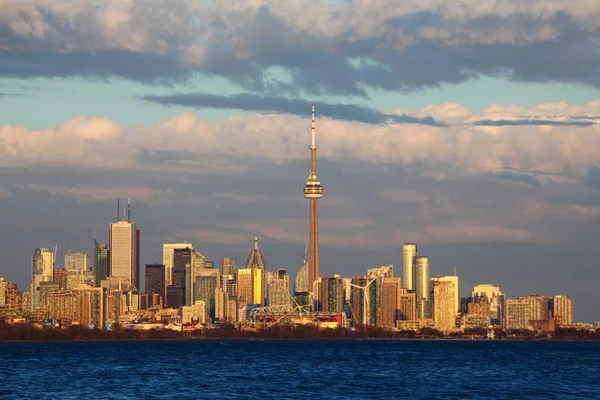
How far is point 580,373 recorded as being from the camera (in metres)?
152

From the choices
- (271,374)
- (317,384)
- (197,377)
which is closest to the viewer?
(317,384)

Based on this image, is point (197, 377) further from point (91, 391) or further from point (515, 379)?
point (515, 379)

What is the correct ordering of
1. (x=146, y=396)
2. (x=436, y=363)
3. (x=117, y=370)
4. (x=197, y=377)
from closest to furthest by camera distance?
(x=146, y=396), (x=197, y=377), (x=117, y=370), (x=436, y=363)

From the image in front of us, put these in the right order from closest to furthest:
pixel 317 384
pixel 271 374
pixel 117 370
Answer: pixel 317 384 < pixel 271 374 < pixel 117 370

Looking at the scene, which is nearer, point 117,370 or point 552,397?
point 552,397

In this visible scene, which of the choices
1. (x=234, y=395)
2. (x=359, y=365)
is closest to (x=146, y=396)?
(x=234, y=395)

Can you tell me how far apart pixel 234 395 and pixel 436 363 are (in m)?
83.7

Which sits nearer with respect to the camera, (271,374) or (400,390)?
(400,390)

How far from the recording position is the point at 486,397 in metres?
105

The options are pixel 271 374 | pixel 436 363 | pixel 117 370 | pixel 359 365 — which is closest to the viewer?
pixel 271 374

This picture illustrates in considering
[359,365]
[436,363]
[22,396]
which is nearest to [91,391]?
[22,396]

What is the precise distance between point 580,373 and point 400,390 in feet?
162

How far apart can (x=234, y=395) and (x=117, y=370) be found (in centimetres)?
5002

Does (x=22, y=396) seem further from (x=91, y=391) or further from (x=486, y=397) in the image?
(x=486, y=397)
